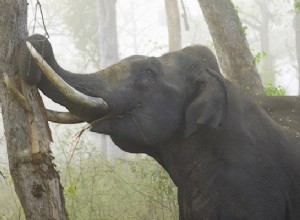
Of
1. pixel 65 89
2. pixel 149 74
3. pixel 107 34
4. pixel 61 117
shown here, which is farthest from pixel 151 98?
pixel 107 34

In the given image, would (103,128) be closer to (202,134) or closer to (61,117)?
(61,117)

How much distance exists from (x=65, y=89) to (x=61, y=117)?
1.02 feet

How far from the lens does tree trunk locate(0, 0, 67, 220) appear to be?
11.6ft

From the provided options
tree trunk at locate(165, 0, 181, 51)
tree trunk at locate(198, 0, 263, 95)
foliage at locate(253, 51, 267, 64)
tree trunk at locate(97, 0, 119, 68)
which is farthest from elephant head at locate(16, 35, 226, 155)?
tree trunk at locate(97, 0, 119, 68)

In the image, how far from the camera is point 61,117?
388 cm

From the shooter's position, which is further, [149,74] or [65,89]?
[149,74]

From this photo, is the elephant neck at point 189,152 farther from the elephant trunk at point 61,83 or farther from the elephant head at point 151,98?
the elephant trunk at point 61,83

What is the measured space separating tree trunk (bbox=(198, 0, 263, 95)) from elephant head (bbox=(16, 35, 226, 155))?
2597 mm

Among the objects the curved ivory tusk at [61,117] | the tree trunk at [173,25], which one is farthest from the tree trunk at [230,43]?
the tree trunk at [173,25]

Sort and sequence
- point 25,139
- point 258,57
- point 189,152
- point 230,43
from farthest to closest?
point 258,57, point 230,43, point 189,152, point 25,139

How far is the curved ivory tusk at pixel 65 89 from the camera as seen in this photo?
3420 millimetres

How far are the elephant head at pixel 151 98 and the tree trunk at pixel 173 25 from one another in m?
10.8

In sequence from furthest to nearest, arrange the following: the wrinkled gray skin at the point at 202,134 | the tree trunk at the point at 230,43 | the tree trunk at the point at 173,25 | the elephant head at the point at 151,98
A: the tree trunk at the point at 173,25, the tree trunk at the point at 230,43, the wrinkled gray skin at the point at 202,134, the elephant head at the point at 151,98

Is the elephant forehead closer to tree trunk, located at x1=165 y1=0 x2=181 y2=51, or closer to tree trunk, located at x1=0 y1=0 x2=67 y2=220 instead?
tree trunk, located at x1=0 y1=0 x2=67 y2=220
